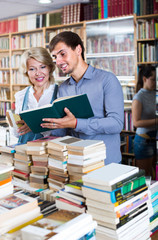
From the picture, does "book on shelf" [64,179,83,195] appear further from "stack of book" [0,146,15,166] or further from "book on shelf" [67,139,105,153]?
"stack of book" [0,146,15,166]

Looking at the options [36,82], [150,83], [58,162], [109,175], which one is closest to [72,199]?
[109,175]

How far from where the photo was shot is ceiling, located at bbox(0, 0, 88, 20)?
4133 mm

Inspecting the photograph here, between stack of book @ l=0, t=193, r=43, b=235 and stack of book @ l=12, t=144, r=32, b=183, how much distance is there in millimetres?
467

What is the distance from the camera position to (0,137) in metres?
4.11

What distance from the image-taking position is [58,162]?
139 cm

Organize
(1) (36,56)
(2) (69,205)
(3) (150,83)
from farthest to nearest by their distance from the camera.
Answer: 1. (3) (150,83)
2. (1) (36,56)
3. (2) (69,205)

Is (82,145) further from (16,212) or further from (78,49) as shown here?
(78,49)

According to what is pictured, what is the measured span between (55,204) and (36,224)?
0.35m

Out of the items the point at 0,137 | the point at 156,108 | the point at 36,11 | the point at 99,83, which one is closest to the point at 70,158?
the point at 99,83

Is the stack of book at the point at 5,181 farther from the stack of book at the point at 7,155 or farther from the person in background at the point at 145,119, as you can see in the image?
the person in background at the point at 145,119

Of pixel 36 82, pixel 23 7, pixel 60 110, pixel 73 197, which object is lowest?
pixel 73 197

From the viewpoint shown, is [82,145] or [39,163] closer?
[82,145]

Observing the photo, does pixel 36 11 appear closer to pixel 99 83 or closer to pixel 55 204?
pixel 99 83

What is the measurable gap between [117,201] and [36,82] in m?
1.28
